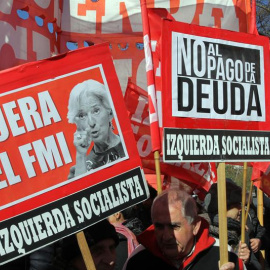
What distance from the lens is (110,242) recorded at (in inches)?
113

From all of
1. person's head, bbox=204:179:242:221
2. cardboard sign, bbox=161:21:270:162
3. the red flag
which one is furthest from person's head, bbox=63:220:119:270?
the red flag

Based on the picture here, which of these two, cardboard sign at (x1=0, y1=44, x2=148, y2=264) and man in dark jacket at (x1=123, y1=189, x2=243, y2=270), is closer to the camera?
cardboard sign at (x1=0, y1=44, x2=148, y2=264)

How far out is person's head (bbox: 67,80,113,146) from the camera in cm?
254

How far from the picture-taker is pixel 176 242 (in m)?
2.92

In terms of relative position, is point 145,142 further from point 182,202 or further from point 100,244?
point 100,244

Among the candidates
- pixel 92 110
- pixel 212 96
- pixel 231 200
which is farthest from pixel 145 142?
pixel 92 110

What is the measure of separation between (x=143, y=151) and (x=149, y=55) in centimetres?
181

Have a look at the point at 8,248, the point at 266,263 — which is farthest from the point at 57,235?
the point at 266,263

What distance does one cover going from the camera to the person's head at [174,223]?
2.92 meters

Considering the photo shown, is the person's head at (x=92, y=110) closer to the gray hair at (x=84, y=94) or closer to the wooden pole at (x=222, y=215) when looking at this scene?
the gray hair at (x=84, y=94)

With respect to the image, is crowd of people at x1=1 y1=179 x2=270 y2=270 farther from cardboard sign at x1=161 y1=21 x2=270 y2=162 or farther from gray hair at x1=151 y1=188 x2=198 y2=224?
cardboard sign at x1=161 y1=21 x2=270 y2=162

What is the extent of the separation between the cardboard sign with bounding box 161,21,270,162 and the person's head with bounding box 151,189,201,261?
216 millimetres

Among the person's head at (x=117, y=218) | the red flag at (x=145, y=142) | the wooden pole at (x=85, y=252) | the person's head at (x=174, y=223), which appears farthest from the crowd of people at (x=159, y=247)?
the red flag at (x=145, y=142)

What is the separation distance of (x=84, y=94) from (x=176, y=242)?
0.92m
